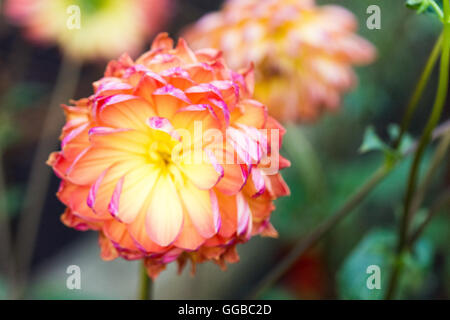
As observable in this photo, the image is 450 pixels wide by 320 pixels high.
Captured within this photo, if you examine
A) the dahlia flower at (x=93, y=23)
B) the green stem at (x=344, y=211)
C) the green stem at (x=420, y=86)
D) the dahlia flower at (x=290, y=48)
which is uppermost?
the dahlia flower at (x=93, y=23)

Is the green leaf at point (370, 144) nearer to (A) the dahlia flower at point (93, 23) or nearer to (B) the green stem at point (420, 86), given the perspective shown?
(B) the green stem at point (420, 86)

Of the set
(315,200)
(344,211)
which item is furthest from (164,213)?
(315,200)

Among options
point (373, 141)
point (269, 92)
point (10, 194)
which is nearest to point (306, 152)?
point (269, 92)

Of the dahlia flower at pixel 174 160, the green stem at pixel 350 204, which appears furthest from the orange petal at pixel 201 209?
the green stem at pixel 350 204

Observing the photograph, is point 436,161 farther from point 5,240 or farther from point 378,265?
point 5,240

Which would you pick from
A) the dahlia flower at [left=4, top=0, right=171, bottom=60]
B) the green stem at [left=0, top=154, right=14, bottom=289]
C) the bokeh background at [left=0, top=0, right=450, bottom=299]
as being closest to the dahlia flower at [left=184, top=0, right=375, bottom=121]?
the bokeh background at [left=0, top=0, right=450, bottom=299]

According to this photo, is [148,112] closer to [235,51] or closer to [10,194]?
[235,51]
